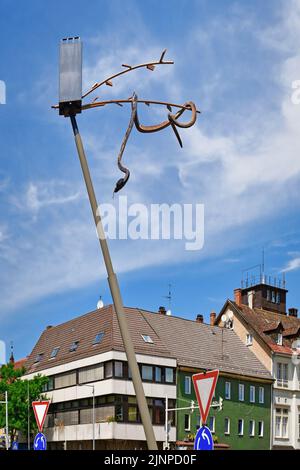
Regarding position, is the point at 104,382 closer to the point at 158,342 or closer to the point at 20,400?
the point at 158,342

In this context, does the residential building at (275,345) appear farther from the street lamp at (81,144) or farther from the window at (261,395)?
the street lamp at (81,144)

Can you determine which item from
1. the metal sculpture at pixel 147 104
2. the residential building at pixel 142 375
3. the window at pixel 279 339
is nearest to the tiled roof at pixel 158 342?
the residential building at pixel 142 375

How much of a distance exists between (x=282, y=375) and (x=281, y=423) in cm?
461

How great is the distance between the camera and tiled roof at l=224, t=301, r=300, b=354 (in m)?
72.1

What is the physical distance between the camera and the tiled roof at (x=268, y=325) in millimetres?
72125

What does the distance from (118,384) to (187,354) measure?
9.70 m

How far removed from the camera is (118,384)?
57.1m

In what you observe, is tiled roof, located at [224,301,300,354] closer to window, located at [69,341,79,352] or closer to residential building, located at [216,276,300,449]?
residential building, located at [216,276,300,449]

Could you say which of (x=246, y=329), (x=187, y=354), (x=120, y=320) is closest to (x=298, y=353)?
(x=246, y=329)

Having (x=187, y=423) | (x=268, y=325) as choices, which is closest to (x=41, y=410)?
(x=187, y=423)

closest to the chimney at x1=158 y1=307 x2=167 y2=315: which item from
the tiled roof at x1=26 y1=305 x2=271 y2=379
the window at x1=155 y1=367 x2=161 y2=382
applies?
the tiled roof at x1=26 y1=305 x2=271 y2=379

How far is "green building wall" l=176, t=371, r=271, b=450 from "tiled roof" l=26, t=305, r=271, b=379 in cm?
126

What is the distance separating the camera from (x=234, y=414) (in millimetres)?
65438
